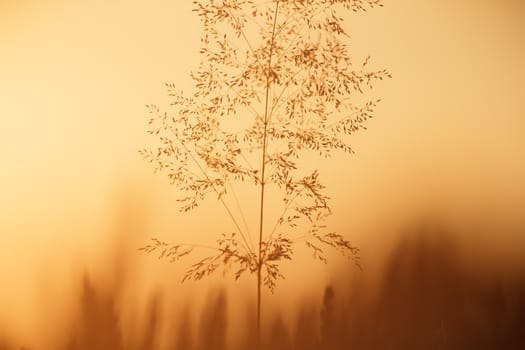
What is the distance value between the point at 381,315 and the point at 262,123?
0.66m

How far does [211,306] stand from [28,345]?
1.76 ft

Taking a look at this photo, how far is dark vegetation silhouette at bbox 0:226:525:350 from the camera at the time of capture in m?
1.50

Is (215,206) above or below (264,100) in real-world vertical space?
below

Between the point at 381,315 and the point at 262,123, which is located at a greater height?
the point at 262,123

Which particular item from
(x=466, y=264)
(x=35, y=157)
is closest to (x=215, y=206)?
(x=35, y=157)

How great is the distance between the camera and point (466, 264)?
5.14ft

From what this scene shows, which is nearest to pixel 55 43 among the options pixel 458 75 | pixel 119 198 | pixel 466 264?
pixel 119 198

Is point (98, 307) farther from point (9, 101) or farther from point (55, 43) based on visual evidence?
point (55, 43)

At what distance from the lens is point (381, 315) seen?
1.54 meters

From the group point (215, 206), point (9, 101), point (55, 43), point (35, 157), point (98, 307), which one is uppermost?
point (55, 43)

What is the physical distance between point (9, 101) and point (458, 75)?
1327 mm

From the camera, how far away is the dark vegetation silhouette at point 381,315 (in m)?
1.50

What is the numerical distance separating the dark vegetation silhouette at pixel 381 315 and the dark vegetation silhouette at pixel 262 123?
11 cm

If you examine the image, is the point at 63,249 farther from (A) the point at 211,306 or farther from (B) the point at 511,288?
(B) the point at 511,288
